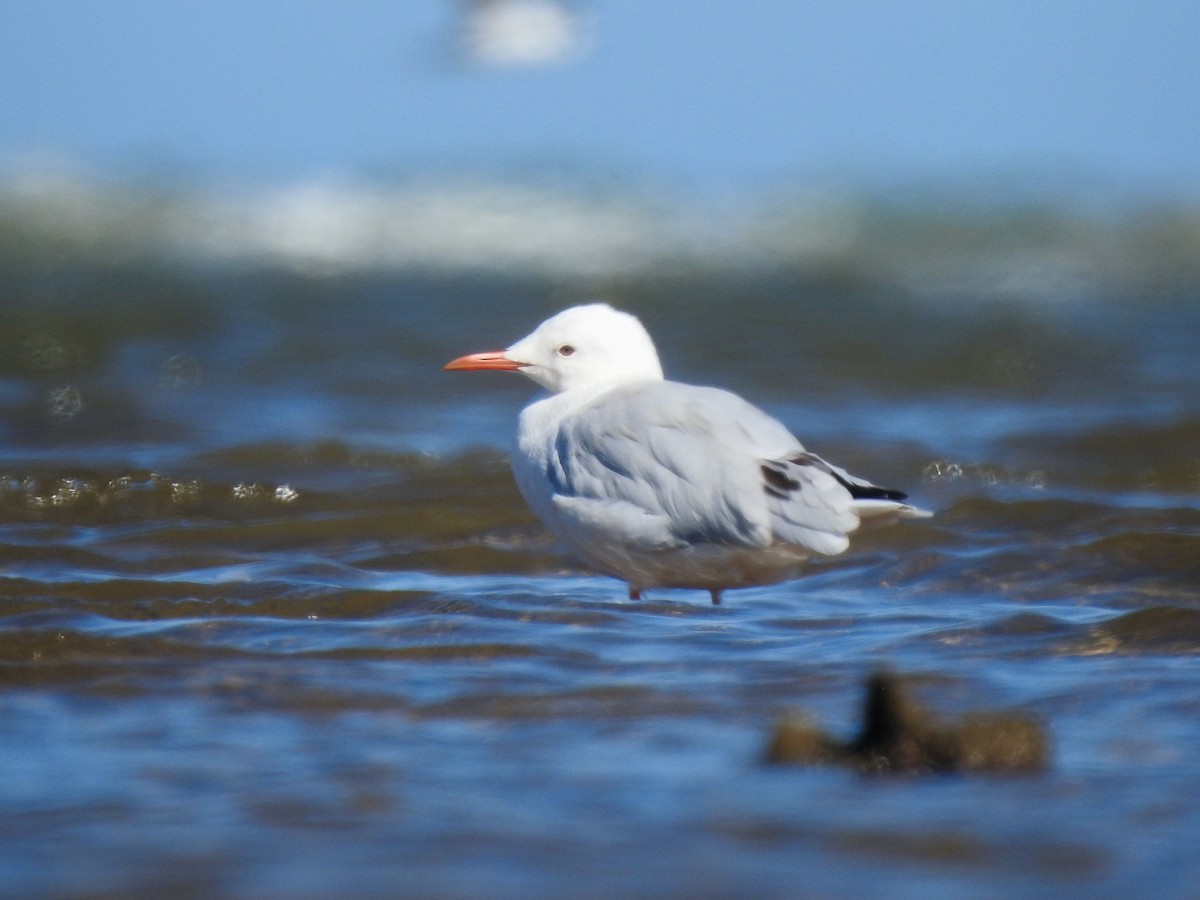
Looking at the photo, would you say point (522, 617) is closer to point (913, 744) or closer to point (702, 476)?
point (702, 476)

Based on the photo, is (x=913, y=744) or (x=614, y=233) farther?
(x=614, y=233)

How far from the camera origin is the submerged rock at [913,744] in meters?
3.46

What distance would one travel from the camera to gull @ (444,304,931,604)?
174 inches

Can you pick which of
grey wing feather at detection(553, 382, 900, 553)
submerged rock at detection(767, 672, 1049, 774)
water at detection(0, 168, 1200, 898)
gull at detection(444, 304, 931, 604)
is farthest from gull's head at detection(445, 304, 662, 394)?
submerged rock at detection(767, 672, 1049, 774)

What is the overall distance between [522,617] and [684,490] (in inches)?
31.8

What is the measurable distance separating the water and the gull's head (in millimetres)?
693

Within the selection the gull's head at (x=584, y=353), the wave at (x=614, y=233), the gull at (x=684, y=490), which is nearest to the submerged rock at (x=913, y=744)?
the gull at (x=684, y=490)

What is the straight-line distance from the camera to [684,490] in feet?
14.9

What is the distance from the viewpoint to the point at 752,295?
536 inches

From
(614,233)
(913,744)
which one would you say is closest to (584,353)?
(913,744)

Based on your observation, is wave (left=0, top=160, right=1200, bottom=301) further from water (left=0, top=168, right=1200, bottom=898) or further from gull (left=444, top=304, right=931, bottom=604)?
gull (left=444, top=304, right=931, bottom=604)

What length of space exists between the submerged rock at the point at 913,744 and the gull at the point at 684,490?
80 cm

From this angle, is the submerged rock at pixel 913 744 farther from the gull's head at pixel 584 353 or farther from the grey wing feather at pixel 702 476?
the gull's head at pixel 584 353

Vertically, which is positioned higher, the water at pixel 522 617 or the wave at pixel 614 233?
the wave at pixel 614 233
